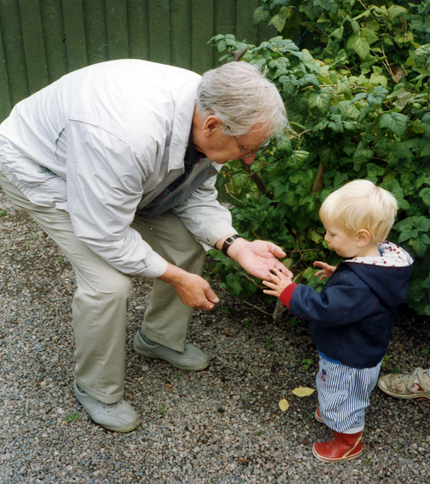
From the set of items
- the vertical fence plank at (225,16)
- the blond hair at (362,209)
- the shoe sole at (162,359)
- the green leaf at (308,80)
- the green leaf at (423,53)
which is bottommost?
the shoe sole at (162,359)

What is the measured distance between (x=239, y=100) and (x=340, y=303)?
32.5 inches

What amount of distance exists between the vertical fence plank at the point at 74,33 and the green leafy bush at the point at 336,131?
1658 millimetres

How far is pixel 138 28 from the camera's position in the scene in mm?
4055

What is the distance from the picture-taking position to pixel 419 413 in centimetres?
246

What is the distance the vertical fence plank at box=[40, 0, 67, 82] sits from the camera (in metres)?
4.05

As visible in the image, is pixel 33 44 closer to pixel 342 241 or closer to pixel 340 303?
pixel 342 241

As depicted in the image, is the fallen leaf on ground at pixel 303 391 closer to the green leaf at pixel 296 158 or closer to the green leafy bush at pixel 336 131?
the green leafy bush at pixel 336 131

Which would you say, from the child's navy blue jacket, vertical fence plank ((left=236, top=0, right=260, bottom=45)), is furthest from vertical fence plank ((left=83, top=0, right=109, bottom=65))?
the child's navy blue jacket

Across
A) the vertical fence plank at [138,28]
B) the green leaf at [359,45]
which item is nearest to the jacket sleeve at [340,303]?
the green leaf at [359,45]

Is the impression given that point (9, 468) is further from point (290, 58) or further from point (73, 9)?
point (73, 9)

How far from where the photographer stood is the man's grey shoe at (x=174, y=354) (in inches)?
107

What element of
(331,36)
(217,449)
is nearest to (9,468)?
(217,449)

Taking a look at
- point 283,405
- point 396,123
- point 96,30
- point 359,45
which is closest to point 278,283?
point 283,405

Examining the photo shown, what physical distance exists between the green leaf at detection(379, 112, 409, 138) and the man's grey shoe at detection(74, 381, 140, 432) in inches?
66.5
